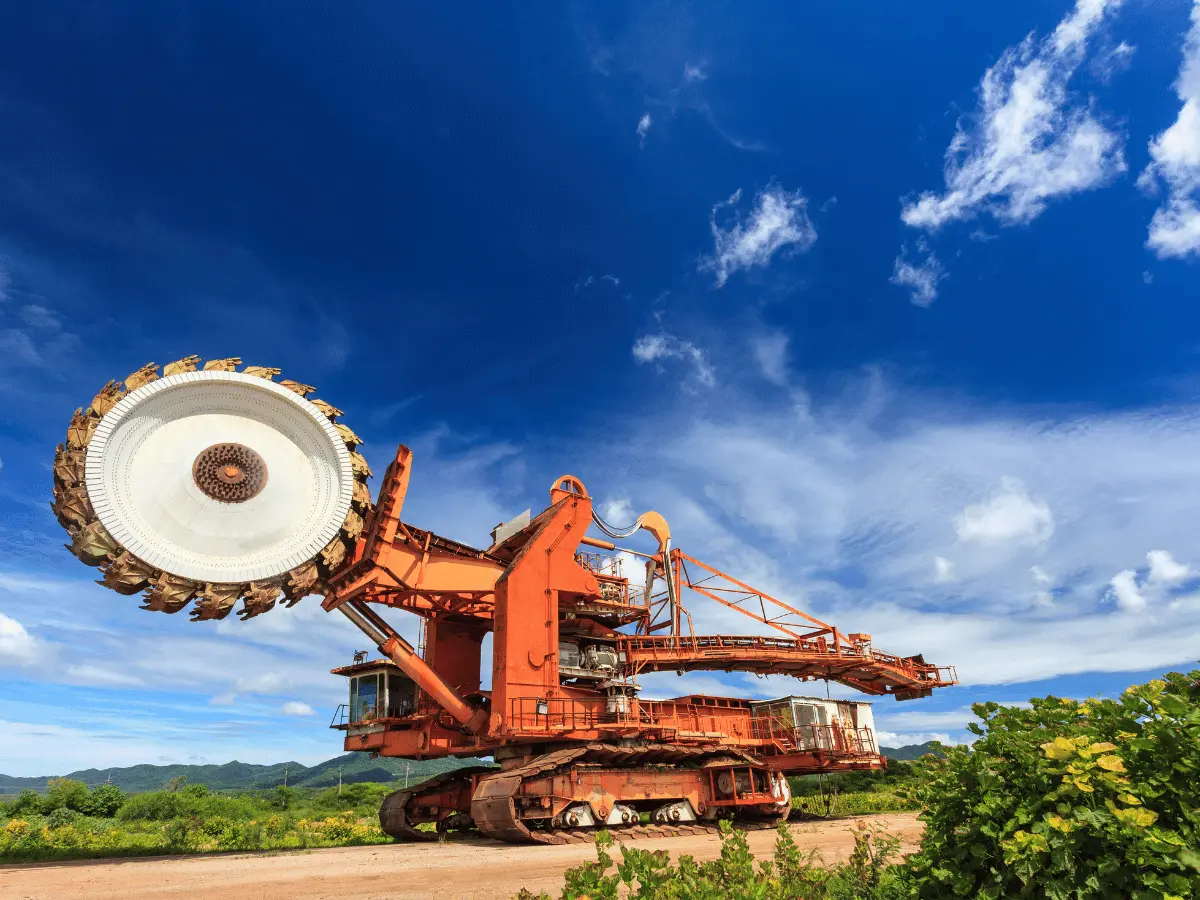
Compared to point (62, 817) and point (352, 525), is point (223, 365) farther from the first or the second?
point (62, 817)

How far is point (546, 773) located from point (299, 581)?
299 inches

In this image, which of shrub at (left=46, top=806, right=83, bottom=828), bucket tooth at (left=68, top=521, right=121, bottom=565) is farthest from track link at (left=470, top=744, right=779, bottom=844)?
shrub at (left=46, top=806, right=83, bottom=828)

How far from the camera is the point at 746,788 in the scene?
2083 cm

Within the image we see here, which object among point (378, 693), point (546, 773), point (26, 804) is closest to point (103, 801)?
point (26, 804)

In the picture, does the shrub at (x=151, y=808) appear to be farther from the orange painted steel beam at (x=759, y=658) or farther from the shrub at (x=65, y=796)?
the orange painted steel beam at (x=759, y=658)

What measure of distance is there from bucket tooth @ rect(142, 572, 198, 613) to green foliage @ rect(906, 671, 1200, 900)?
1543 cm

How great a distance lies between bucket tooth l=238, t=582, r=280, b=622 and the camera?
52.6 feet

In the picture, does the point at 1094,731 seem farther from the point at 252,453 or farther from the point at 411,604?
the point at 411,604

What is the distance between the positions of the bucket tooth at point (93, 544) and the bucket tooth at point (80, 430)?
1.73 metres

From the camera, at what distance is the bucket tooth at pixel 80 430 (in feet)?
48.7

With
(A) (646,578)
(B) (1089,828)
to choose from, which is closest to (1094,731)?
(B) (1089,828)

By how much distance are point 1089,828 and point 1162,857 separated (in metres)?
0.37

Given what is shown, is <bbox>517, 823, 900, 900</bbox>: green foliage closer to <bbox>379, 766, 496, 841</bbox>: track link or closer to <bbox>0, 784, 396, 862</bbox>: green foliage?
<bbox>0, 784, 396, 862</bbox>: green foliage

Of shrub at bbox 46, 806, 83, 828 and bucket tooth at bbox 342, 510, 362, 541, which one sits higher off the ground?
bucket tooth at bbox 342, 510, 362, 541
